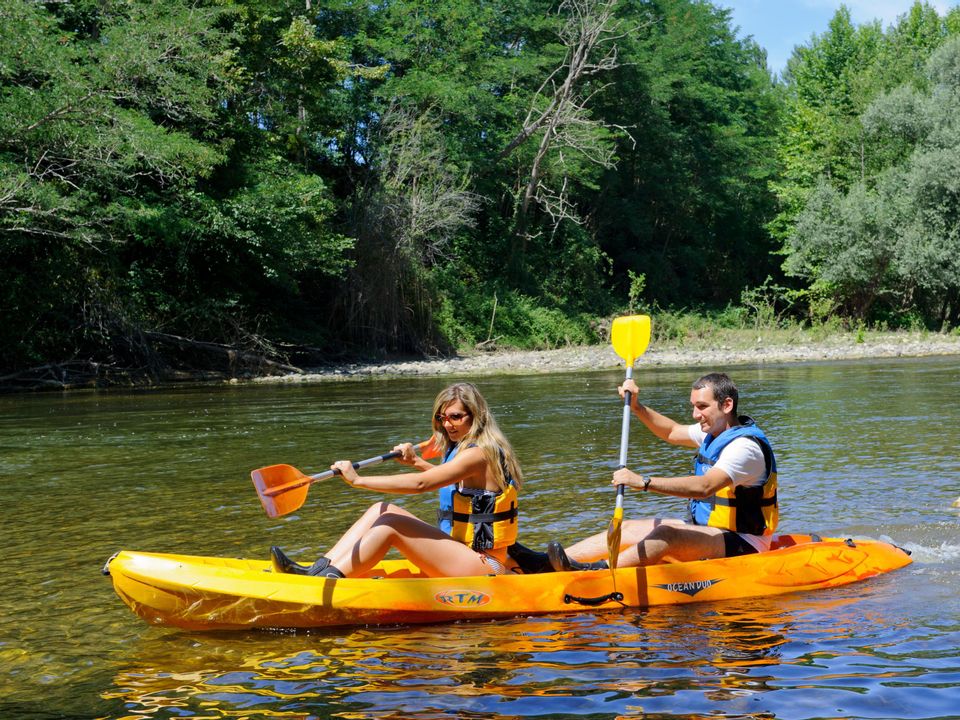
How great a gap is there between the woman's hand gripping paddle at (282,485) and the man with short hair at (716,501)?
105cm

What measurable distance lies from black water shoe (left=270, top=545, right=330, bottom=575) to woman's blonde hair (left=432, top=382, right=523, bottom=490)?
0.83m

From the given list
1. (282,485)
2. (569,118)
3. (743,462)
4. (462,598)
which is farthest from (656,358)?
(462,598)

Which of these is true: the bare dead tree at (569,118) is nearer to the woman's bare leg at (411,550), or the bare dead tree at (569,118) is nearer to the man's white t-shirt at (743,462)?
the man's white t-shirt at (743,462)

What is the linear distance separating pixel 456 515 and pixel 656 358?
60.4 feet

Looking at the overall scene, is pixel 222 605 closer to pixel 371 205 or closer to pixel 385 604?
pixel 385 604

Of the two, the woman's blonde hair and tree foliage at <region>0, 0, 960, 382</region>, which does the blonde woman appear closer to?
the woman's blonde hair

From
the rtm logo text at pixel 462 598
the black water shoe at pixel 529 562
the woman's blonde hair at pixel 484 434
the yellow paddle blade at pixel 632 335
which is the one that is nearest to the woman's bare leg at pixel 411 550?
the rtm logo text at pixel 462 598

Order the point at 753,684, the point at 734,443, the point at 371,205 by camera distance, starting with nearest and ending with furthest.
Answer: the point at 753,684
the point at 734,443
the point at 371,205

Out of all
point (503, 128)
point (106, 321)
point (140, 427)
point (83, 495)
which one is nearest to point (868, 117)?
point (503, 128)

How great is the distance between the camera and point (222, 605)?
4.69 meters

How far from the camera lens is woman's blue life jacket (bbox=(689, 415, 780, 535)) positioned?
517 cm

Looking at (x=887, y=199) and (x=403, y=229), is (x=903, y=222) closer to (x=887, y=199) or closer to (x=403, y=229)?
(x=887, y=199)

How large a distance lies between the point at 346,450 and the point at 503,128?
20948mm

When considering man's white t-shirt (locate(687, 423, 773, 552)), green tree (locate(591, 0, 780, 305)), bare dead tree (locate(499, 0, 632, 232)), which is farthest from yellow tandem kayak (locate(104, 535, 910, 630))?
green tree (locate(591, 0, 780, 305))
